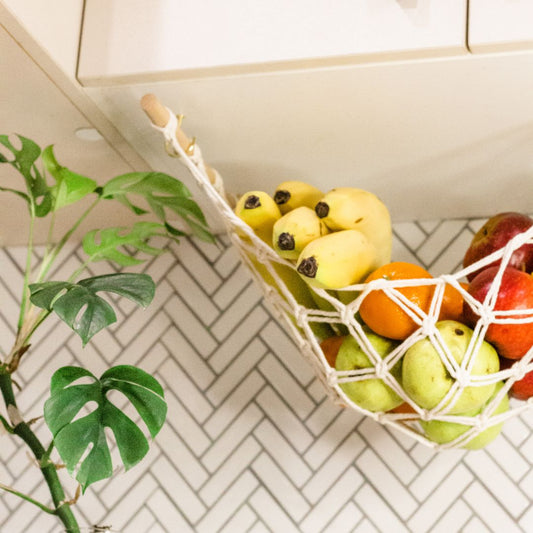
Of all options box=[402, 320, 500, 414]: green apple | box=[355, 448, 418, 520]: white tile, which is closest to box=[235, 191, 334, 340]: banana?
box=[402, 320, 500, 414]: green apple

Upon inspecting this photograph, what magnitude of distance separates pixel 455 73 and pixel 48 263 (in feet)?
2.26

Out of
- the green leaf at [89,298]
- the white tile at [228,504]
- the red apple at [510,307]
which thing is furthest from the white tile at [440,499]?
the green leaf at [89,298]

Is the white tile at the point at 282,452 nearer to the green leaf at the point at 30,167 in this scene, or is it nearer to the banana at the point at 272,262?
A: the banana at the point at 272,262

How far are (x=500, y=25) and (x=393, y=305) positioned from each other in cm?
39

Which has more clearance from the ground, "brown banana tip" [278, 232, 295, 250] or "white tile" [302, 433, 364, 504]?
"brown banana tip" [278, 232, 295, 250]

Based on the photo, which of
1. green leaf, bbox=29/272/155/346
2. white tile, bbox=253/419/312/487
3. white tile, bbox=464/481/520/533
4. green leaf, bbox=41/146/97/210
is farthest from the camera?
white tile, bbox=253/419/312/487

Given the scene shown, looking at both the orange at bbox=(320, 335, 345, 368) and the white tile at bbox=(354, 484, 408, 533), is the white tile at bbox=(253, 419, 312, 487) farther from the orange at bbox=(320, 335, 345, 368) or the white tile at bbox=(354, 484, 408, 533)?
the orange at bbox=(320, 335, 345, 368)

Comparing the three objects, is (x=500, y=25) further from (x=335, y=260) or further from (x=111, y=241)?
(x=111, y=241)

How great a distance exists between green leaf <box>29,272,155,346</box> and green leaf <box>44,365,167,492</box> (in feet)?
0.35

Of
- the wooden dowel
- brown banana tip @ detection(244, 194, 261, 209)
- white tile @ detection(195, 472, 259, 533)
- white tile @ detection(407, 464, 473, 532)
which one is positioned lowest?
white tile @ detection(195, 472, 259, 533)

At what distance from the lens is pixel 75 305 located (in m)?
0.92

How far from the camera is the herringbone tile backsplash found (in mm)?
1445

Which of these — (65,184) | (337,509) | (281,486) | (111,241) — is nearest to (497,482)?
(337,509)

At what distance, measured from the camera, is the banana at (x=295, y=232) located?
38.2 inches
